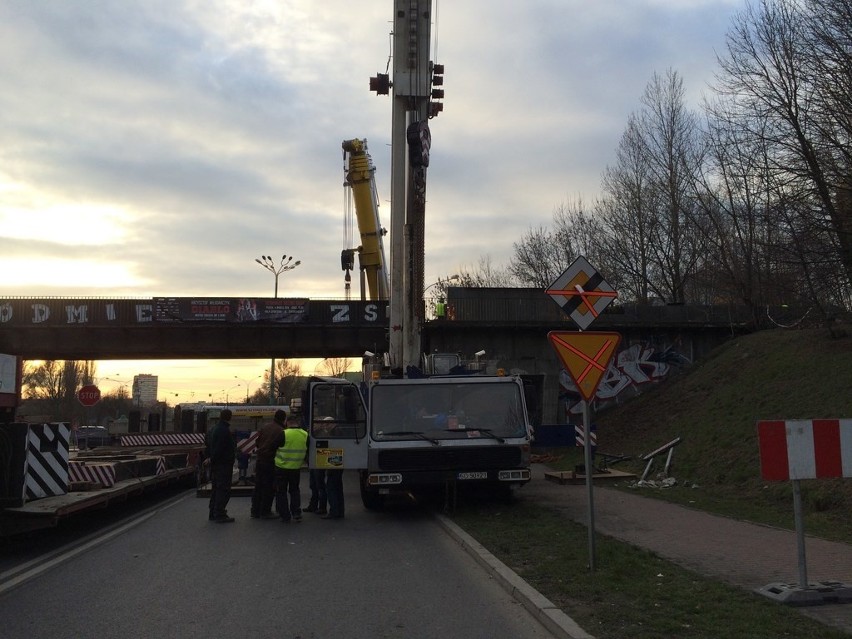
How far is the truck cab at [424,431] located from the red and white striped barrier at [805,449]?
649 centimetres

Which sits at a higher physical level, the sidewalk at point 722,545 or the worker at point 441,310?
the worker at point 441,310

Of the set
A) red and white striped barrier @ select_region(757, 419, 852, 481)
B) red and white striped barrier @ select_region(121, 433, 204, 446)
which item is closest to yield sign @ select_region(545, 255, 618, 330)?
red and white striped barrier @ select_region(757, 419, 852, 481)

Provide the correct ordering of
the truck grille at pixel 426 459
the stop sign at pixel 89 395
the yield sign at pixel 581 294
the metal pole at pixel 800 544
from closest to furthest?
the metal pole at pixel 800 544
the yield sign at pixel 581 294
the truck grille at pixel 426 459
the stop sign at pixel 89 395

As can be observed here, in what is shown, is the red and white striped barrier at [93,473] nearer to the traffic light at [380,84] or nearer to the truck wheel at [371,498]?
the truck wheel at [371,498]

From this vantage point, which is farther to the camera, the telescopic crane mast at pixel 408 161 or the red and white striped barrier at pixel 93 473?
the telescopic crane mast at pixel 408 161

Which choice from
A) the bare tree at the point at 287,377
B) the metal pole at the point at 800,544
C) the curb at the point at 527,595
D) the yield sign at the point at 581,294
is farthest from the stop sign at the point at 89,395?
the bare tree at the point at 287,377

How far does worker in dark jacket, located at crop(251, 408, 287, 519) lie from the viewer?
13.5 meters

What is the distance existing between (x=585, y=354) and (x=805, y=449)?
2.33 metres

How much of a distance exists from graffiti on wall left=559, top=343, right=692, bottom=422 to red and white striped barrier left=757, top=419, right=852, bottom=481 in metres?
24.8

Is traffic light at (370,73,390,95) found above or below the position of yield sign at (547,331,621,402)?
above

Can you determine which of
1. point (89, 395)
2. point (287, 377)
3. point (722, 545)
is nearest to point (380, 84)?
point (722, 545)

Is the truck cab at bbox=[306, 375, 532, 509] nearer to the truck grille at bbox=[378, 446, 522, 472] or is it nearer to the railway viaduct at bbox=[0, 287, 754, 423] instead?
the truck grille at bbox=[378, 446, 522, 472]

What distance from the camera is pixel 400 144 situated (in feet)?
62.1

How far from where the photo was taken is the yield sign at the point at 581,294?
8688 mm
